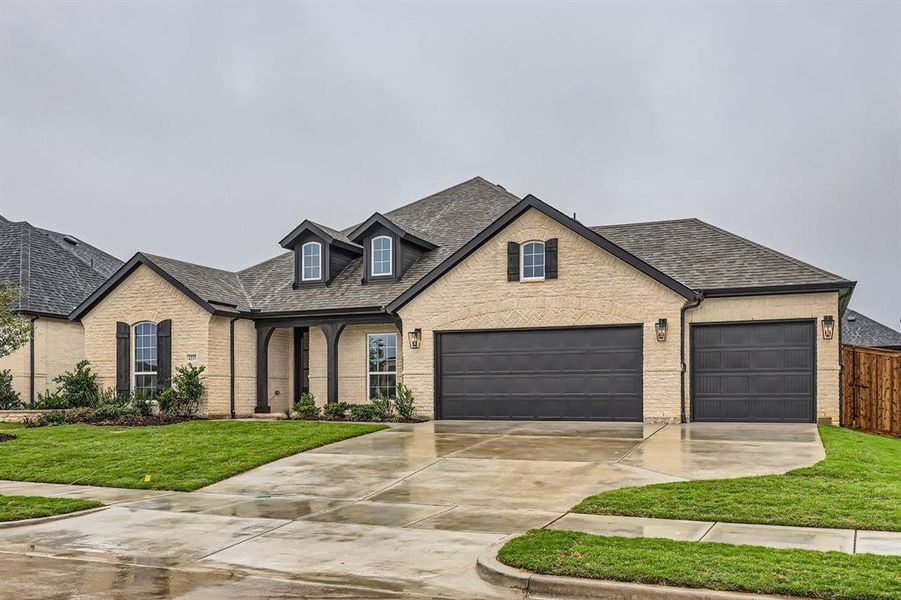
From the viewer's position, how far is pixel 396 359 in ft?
81.7

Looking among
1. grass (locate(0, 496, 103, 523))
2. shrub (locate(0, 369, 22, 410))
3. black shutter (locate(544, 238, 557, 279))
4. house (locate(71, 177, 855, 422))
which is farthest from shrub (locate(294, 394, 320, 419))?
grass (locate(0, 496, 103, 523))

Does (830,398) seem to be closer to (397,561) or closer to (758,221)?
(397,561)

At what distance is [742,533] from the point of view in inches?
372

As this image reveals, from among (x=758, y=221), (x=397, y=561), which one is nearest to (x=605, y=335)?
(x=397, y=561)

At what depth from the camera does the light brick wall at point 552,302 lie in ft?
67.6

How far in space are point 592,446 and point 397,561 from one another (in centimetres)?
859

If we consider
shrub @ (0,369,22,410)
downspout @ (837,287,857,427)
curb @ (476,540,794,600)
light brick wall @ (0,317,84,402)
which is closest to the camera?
curb @ (476,540,794,600)

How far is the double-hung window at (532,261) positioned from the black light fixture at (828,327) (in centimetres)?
691

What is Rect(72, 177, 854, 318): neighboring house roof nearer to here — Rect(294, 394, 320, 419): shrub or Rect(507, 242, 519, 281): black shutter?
Rect(507, 242, 519, 281): black shutter

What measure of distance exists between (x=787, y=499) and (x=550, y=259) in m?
11.6

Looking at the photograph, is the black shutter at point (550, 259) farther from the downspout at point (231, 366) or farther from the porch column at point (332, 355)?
the downspout at point (231, 366)

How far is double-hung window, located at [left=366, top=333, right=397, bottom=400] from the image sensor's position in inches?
981

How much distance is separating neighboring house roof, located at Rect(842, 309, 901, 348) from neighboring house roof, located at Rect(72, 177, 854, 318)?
21508 mm

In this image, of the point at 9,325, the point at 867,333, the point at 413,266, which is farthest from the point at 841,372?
the point at 867,333
